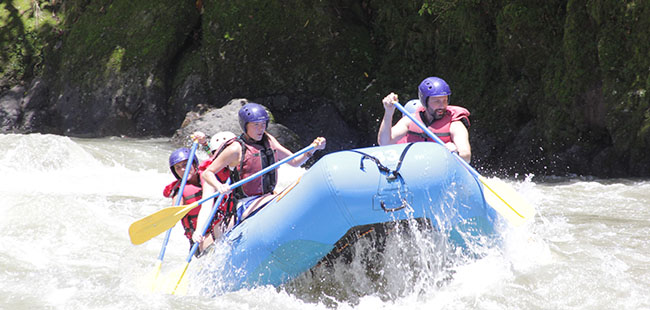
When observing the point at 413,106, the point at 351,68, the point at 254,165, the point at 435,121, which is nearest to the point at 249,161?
the point at 254,165

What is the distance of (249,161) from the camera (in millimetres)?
4621

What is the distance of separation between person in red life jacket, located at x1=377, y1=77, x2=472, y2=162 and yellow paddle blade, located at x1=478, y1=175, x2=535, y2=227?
1.32 ft

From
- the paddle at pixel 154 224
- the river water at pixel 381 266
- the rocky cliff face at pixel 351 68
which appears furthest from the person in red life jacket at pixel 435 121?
the rocky cliff face at pixel 351 68

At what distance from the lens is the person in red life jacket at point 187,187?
504 centimetres

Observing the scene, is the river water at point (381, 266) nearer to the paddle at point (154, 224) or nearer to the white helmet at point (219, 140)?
the paddle at point (154, 224)

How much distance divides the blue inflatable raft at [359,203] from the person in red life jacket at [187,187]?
928 mm

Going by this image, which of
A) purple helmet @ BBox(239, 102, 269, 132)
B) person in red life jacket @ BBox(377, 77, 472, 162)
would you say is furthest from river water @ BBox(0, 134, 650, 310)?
purple helmet @ BBox(239, 102, 269, 132)

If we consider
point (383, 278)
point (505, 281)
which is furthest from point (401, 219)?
point (505, 281)

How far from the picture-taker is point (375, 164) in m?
3.92

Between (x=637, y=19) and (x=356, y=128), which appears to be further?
(x=356, y=128)

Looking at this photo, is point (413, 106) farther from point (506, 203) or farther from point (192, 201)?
point (192, 201)

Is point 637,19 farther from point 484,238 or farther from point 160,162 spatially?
point 160,162

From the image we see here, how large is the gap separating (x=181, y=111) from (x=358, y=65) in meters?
3.54

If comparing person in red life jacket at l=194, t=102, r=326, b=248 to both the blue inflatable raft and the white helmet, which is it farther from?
the blue inflatable raft
